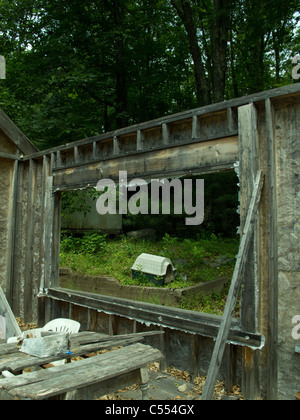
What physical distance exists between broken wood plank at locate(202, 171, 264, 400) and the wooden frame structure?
14 cm

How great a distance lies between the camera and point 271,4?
33.8ft

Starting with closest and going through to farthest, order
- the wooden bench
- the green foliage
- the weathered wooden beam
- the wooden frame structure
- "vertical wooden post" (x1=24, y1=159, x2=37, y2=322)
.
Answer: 1. the wooden bench
2. the wooden frame structure
3. "vertical wooden post" (x1=24, y1=159, x2=37, y2=322)
4. the weathered wooden beam
5. the green foliage

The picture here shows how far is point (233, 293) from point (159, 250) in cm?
589

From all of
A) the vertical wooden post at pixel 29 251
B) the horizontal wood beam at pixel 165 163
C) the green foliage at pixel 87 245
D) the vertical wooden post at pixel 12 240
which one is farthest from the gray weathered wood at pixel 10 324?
the green foliage at pixel 87 245

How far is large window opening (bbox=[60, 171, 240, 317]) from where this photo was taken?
6578 mm

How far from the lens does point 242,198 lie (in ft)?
13.2

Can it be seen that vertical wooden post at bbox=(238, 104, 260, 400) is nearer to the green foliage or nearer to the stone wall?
the stone wall

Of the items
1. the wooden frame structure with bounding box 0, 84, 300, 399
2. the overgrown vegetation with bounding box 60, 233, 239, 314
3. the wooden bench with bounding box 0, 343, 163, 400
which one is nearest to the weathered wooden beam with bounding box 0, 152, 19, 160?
the wooden frame structure with bounding box 0, 84, 300, 399

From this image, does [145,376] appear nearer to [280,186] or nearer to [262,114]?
[280,186]

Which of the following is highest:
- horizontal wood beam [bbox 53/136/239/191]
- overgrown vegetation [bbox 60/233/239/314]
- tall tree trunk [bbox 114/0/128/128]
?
tall tree trunk [bbox 114/0/128/128]

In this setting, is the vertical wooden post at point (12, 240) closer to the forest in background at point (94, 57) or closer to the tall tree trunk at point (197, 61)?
the forest in background at point (94, 57)

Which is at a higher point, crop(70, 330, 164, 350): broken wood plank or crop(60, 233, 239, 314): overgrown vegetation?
crop(60, 233, 239, 314): overgrown vegetation

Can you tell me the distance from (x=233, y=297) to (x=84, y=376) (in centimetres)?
156

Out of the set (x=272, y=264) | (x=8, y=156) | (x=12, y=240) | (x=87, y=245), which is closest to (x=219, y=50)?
(x=87, y=245)
